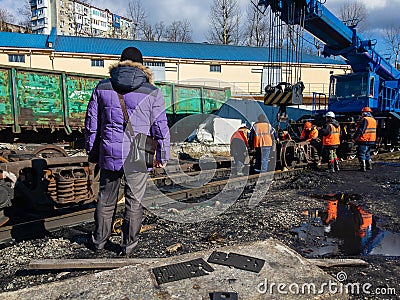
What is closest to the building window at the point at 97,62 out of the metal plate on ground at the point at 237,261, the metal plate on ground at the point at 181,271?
the metal plate on ground at the point at 237,261

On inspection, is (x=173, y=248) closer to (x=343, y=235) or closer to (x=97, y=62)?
(x=343, y=235)

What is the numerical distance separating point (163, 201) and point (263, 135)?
3.53 meters

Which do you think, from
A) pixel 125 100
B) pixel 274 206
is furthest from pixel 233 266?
pixel 274 206

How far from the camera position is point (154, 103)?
A: 10.4 ft

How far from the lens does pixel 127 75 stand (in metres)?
3.05

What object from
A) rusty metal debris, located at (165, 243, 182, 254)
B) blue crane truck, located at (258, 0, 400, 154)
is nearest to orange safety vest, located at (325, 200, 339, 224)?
rusty metal debris, located at (165, 243, 182, 254)

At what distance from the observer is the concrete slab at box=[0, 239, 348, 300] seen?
7.14ft

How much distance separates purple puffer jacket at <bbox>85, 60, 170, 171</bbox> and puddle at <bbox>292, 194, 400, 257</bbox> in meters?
2.18

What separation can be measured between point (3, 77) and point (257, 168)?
696 centimetres

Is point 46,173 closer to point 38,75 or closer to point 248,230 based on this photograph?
point 248,230

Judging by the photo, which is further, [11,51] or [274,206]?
[11,51]

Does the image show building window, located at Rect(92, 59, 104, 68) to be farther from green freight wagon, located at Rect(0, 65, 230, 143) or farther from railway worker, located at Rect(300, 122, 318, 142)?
railway worker, located at Rect(300, 122, 318, 142)

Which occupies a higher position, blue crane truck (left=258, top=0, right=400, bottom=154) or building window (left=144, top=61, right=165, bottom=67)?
building window (left=144, top=61, right=165, bottom=67)

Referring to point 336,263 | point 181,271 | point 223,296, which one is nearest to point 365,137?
point 336,263
